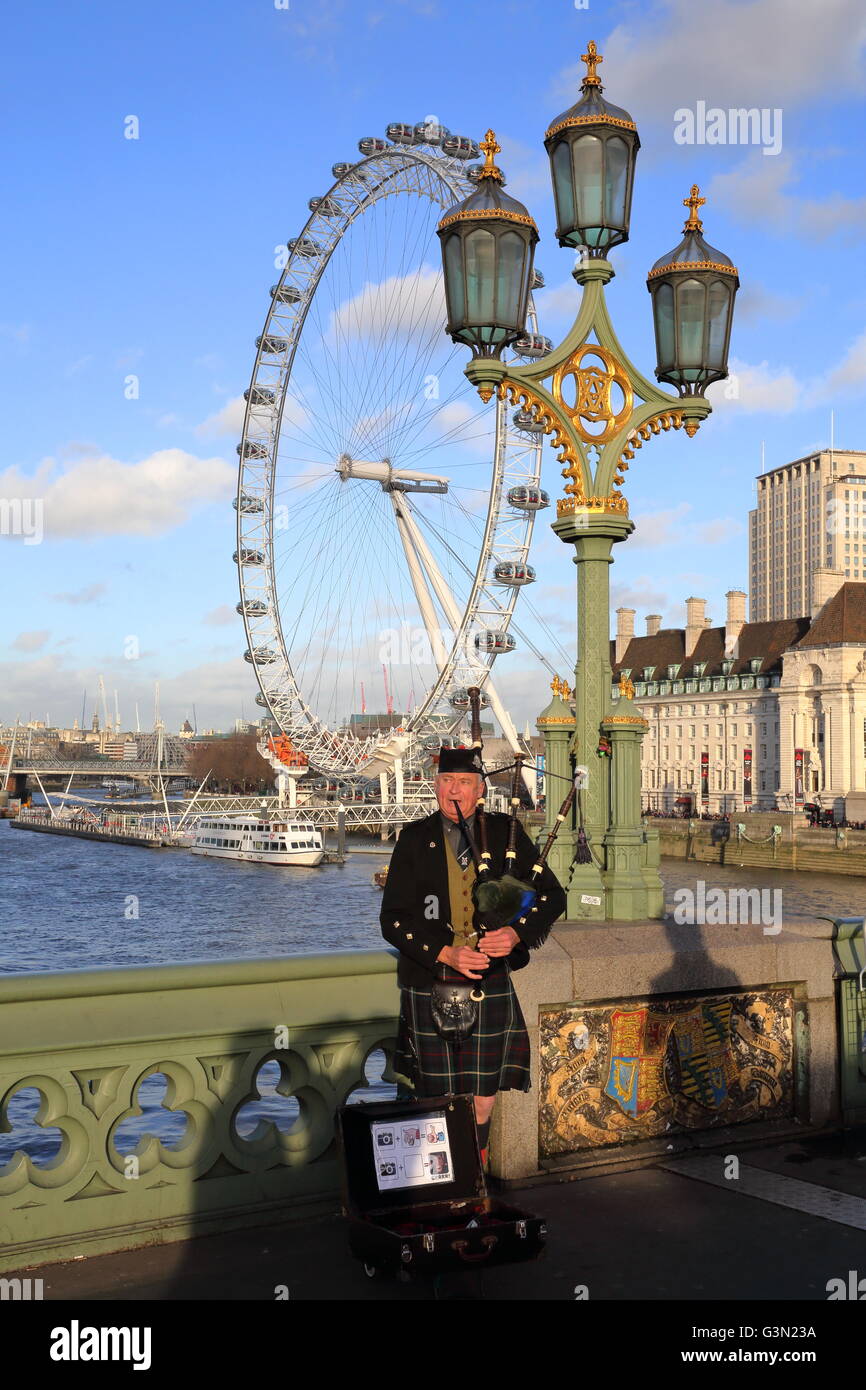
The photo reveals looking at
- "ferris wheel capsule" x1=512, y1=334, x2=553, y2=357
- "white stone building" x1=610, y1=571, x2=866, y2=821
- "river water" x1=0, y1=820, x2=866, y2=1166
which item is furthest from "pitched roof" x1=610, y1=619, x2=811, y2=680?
A: "ferris wheel capsule" x1=512, y1=334, x2=553, y2=357

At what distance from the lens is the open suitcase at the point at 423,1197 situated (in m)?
4.73

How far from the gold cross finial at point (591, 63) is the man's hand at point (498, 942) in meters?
7.89

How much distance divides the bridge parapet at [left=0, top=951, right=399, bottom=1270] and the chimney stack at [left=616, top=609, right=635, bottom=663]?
409 ft

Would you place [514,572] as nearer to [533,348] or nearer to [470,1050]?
[533,348]

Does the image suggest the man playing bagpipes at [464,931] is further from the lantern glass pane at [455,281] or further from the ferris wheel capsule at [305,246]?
the ferris wheel capsule at [305,246]

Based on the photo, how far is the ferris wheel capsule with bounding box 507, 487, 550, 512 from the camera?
58.2 meters

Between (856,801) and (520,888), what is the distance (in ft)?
308

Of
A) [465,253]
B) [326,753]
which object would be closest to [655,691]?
[326,753]

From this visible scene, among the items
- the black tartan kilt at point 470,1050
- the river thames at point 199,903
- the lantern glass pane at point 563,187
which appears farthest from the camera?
the river thames at point 199,903

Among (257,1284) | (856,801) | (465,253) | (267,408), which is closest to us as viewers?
(257,1284)

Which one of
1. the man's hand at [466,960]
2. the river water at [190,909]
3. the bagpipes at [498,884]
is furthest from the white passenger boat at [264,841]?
the man's hand at [466,960]

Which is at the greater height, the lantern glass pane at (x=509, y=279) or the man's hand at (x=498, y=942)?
the lantern glass pane at (x=509, y=279)

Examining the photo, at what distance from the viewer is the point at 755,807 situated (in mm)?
109312
